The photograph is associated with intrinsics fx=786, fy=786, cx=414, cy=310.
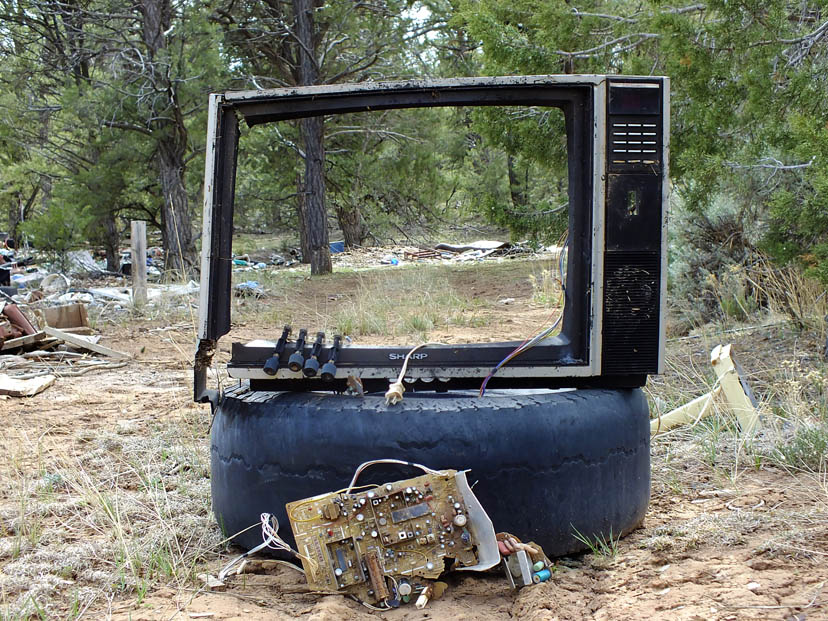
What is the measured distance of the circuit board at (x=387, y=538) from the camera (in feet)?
7.19

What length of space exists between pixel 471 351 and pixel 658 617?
94cm

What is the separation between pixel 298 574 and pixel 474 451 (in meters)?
0.70

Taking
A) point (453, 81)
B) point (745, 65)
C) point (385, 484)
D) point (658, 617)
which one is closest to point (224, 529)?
point (385, 484)

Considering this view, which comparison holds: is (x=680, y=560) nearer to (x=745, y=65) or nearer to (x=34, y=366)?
(x=745, y=65)

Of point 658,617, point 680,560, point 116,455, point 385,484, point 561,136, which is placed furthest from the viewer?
point 561,136

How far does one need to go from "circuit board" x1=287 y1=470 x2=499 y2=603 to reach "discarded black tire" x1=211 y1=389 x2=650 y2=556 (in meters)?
0.16

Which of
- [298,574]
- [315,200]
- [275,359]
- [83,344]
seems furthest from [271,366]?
[315,200]

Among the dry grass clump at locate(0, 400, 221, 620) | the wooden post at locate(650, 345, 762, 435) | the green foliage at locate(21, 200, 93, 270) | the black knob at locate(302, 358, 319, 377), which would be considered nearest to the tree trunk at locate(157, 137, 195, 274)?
the green foliage at locate(21, 200, 93, 270)

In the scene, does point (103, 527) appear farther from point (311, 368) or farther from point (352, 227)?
point (352, 227)

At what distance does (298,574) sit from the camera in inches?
98.6

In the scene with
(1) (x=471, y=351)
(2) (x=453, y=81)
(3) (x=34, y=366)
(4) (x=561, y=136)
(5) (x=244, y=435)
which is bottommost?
(3) (x=34, y=366)

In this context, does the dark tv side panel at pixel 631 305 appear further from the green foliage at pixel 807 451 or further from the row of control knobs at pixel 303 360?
the green foliage at pixel 807 451

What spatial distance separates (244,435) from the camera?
2.57 metres

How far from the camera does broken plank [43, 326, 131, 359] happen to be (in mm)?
7289
